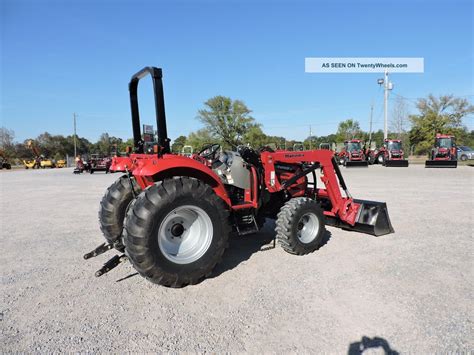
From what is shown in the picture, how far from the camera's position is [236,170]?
445 centimetres

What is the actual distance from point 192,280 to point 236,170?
1627mm

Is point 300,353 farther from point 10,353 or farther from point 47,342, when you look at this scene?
point 10,353

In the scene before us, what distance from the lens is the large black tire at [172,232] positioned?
317 cm

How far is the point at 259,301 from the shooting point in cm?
314

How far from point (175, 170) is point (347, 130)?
7528 centimetres

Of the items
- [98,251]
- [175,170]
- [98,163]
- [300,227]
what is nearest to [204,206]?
[175,170]

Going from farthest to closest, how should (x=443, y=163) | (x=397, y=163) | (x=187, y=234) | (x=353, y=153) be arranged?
1. (x=353, y=153)
2. (x=397, y=163)
3. (x=443, y=163)
4. (x=187, y=234)

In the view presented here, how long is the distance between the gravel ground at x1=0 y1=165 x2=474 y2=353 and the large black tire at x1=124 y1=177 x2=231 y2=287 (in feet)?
0.76

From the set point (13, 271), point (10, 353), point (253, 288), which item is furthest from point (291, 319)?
point (13, 271)

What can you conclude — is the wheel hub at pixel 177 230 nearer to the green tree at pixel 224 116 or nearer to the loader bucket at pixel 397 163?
the loader bucket at pixel 397 163

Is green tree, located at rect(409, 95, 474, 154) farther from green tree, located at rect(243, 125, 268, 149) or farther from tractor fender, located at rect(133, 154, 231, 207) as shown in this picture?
tractor fender, located at rect(133, 154, 231, 207)

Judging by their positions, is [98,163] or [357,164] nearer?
[357,164]

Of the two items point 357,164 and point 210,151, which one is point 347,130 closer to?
point 357,164

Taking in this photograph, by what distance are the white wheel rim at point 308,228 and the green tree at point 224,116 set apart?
53440mm
